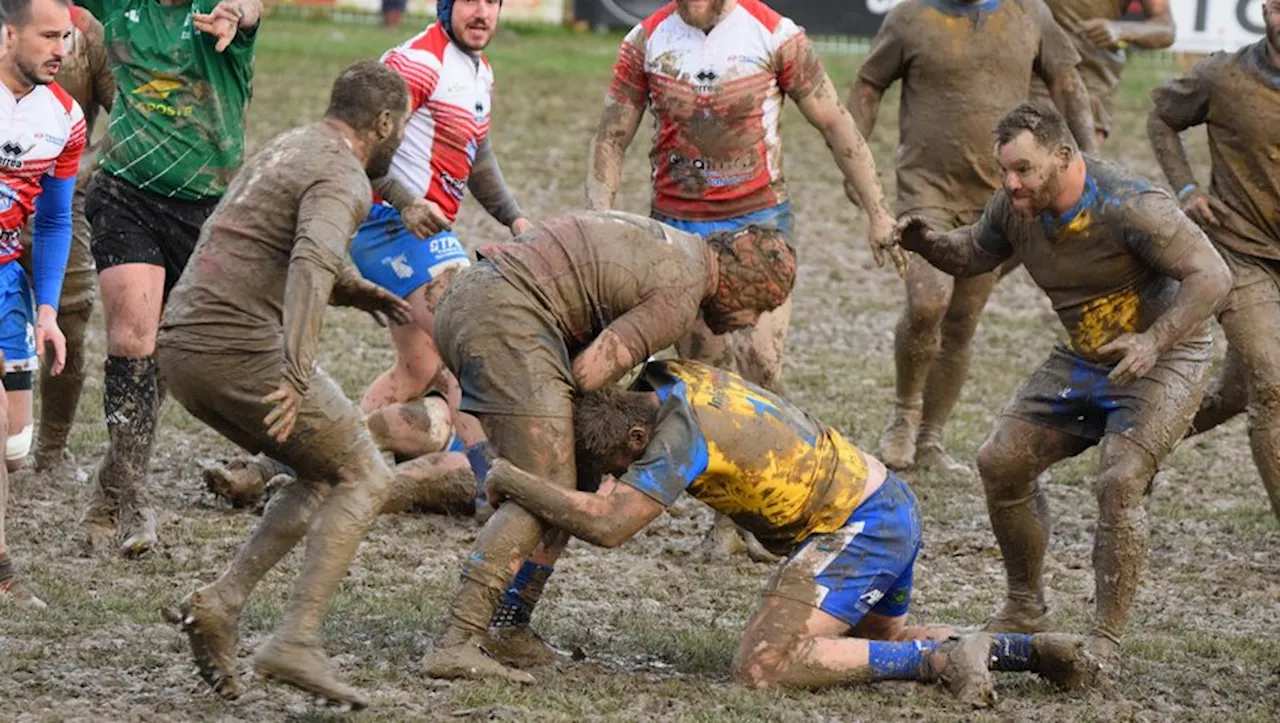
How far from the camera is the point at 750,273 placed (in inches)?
229

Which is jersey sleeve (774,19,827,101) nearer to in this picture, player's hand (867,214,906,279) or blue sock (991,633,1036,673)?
player's hand (867,214,906,279)

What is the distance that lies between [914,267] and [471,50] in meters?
2.21

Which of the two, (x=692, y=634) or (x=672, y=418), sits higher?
(x=672, y=418)

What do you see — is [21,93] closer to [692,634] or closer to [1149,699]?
[692,634]

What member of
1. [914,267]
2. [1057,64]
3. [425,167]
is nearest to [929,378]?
[914,267]

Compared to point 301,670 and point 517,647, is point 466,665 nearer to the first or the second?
point 517,647

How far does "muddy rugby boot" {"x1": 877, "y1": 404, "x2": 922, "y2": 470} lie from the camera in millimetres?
8805

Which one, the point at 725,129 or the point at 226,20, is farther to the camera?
the point at 725,129

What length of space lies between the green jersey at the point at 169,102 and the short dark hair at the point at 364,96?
171 centimetres

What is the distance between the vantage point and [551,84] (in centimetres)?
1802

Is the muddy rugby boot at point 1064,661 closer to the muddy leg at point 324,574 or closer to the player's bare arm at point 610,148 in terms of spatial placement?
the muddy leg at point 324,574

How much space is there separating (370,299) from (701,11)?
245 centimetres

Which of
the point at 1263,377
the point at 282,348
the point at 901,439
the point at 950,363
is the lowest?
the point at 901,439

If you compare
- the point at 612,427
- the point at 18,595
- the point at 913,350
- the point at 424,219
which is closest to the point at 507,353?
the point at 612,427
